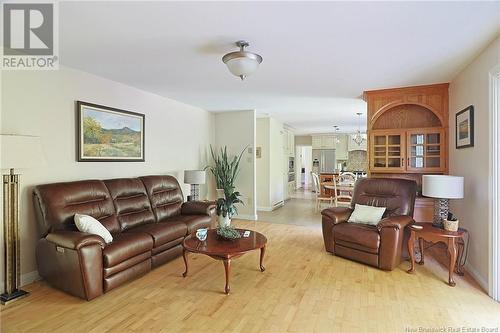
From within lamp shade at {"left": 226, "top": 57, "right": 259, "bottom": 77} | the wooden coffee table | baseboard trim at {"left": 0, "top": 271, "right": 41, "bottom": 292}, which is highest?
lamp shade at {"left": 226, "top": 57, "right": 259, "bottom": 77}

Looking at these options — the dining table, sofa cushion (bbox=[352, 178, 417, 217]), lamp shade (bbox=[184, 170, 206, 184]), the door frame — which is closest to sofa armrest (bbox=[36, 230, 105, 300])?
lamp shade (bbox=[184, 170, 206, 184])

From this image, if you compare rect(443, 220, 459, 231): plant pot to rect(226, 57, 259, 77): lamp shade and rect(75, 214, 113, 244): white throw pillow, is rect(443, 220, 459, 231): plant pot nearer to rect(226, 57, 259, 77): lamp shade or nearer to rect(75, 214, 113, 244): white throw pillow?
rect(226, 57, 259, 77): lamp shade

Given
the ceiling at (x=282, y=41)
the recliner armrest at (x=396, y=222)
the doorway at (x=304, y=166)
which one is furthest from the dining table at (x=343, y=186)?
the doorway at (x=304, y=166)

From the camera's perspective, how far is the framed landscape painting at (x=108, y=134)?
11.4 feet

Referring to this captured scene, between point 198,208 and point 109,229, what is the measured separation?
4.26ft

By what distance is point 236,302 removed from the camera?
253cm

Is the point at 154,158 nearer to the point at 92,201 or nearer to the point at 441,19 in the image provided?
the point at 92,201

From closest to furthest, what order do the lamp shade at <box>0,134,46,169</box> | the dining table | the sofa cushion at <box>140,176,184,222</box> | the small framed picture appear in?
the lamp shade at <box>0,134,46,169</box> → the small framed picture → the sofa cushion at <box>140,176,184,222</box> → the dining table

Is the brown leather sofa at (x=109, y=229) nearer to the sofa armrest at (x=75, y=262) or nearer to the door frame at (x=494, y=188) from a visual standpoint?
the sofa armrest at (x=75, y=262)

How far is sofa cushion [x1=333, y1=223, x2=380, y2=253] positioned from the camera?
327cm

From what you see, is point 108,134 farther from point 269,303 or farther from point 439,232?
point 439,232

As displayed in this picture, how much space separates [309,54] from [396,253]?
93.8 inches

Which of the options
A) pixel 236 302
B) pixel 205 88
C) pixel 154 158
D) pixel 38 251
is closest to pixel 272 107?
pixel 205 88

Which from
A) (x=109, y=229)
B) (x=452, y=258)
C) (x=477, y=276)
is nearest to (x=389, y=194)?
(x=452, y=258)
